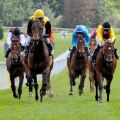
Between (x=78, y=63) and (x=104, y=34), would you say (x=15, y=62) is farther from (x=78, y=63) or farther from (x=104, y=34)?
(x=78, y=63)

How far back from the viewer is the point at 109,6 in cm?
10019

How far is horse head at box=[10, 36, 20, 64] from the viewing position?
61.0 ft

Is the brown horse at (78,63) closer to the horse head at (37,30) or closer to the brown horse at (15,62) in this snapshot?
the brown horse at (15,62)

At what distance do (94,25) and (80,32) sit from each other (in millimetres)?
62365

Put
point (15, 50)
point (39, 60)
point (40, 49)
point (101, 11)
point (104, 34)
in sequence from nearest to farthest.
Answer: point (40, 49), point (39, 60), point (104, 34), point (15, 50), point (101, 11)

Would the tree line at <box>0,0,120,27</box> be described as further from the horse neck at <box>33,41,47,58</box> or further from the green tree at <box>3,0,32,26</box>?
the horse neck at <box>33,41,47,58</box>

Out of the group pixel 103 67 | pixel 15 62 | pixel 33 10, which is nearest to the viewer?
pixel 103 67

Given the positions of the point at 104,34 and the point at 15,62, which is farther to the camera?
the point at 15,62

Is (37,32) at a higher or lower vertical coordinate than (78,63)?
higher

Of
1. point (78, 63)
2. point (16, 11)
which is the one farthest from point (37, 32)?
point (16, 11)

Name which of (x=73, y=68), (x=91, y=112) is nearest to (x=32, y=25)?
(x=91, y=112)

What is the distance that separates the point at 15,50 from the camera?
18.8 metres

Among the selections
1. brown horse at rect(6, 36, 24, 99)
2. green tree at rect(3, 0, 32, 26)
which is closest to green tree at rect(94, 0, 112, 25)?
green tree at rect(3, 0, 32, 26)

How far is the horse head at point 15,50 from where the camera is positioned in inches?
731
